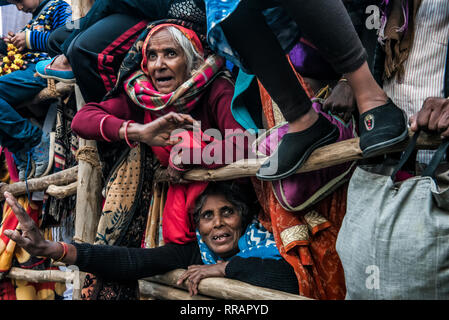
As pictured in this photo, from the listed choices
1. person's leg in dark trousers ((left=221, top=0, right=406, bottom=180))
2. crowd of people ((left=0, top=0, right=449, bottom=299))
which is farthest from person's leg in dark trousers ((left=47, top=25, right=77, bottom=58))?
person's leg in dark trousers ((left=221, top=0, right=406, bottom=180))

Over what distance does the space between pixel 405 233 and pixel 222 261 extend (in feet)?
3.72

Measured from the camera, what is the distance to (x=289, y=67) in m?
1.54

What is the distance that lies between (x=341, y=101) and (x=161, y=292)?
133 centimetres

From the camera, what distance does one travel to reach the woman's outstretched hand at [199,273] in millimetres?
2048

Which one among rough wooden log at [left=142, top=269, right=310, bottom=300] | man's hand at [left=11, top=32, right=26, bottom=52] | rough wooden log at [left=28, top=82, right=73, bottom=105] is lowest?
rough wooden log at [left=142, top=269, right=310, bottom=300]

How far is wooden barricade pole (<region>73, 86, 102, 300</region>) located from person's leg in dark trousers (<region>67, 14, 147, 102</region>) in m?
0.38

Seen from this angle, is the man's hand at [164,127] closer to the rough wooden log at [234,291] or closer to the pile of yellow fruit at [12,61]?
the rough wooden log at [234,291]

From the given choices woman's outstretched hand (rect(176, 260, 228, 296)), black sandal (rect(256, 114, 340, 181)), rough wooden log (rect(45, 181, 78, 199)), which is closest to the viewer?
black sandal (rect(256, 114, 340, 181))

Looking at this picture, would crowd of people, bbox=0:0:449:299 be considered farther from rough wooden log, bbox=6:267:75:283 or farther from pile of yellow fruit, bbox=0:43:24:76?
rough wooden log, bbox=6:267:75:283

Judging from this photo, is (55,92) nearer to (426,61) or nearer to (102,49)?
(102,49)

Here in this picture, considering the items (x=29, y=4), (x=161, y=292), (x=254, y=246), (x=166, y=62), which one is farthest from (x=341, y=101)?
(x=29, y=4)

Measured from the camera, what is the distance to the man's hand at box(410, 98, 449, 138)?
1.25 m

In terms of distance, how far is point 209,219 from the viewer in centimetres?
227
